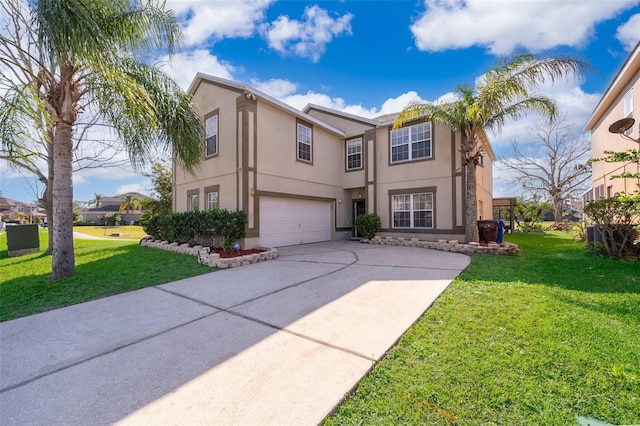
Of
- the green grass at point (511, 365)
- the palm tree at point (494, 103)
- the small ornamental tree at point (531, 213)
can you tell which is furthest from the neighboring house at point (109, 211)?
the green grass at point (511, 365)

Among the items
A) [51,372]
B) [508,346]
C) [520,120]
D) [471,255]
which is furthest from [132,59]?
[520,120]

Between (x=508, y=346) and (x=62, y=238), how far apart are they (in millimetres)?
9210

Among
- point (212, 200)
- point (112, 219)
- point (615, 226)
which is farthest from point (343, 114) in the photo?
point (112, 219)

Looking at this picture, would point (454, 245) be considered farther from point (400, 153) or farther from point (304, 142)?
point (304, 142)

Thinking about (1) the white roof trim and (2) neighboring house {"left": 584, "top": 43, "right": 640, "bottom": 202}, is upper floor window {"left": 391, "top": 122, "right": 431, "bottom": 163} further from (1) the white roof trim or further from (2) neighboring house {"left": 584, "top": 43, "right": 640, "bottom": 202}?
(2) neighboring house {"left": 584, "top": 43, "right": 640, "bottom": 202}

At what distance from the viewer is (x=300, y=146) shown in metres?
13.3

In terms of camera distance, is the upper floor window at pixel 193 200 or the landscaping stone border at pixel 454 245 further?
the upper floor window at pixel 193 200

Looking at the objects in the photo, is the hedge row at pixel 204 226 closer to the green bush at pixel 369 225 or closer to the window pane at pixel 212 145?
the window pane at pixel 212 145

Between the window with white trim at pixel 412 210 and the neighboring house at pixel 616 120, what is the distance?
635 cm

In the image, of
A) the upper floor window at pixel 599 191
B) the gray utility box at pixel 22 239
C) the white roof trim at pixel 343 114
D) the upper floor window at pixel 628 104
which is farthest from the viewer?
the white roof trim at pixel 343 114

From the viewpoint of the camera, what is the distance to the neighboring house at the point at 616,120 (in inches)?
371

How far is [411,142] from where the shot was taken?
13.6 m

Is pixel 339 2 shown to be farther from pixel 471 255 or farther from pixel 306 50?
pixel 471 255

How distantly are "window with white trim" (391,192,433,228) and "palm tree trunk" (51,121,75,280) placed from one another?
11953 millimetres
